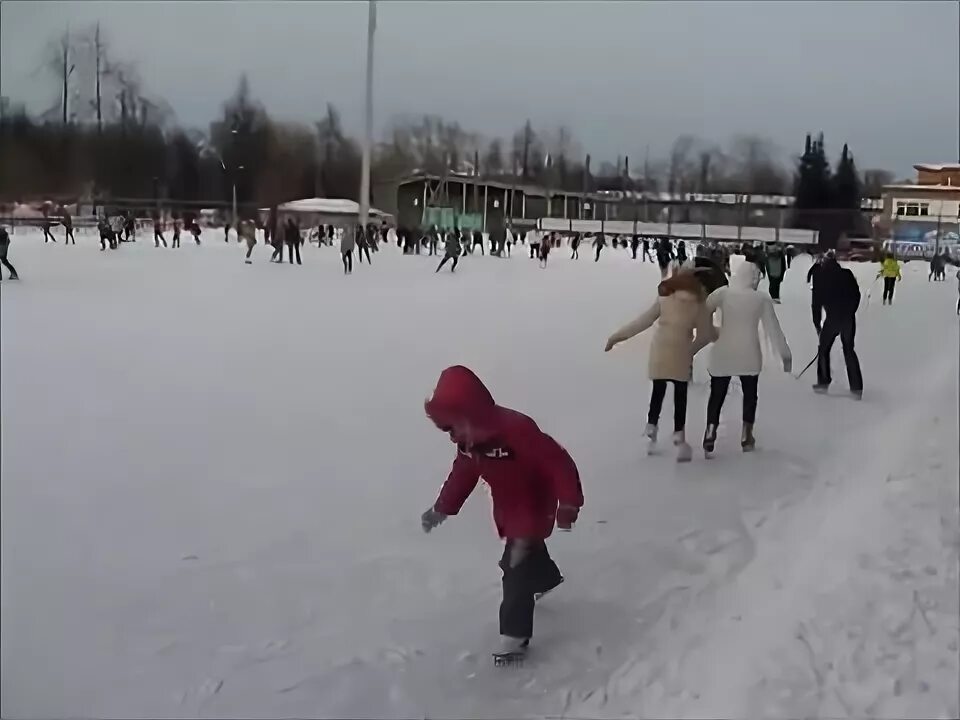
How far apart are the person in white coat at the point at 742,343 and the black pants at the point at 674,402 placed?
8cm

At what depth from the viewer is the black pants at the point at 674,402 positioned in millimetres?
1771

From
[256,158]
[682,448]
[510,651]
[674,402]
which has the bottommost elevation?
[510,651]

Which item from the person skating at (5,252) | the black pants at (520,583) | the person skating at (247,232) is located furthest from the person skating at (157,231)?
the black pants at (520,583)

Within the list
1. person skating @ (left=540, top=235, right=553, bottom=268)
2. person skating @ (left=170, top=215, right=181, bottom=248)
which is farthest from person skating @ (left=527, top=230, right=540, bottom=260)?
person skating @ (left=170, top=215, right=181, bottom=248)

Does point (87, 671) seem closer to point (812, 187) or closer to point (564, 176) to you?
point (564, 176)

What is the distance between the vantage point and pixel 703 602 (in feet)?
4.95

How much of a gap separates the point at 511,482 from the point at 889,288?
2.99ft

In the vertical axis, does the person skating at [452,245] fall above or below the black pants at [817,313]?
above

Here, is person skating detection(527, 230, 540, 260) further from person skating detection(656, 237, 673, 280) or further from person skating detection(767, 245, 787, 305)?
person skating detection(767, 245, 787, 305)

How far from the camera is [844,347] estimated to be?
1831 mm

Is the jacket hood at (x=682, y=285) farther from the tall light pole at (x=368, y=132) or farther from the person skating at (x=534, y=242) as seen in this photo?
the tall light pole at (x=368, y=132)

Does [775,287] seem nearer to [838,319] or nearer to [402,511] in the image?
[838,319]

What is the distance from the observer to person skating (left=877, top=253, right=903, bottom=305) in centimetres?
164

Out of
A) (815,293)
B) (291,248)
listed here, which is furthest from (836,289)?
(291,248)
